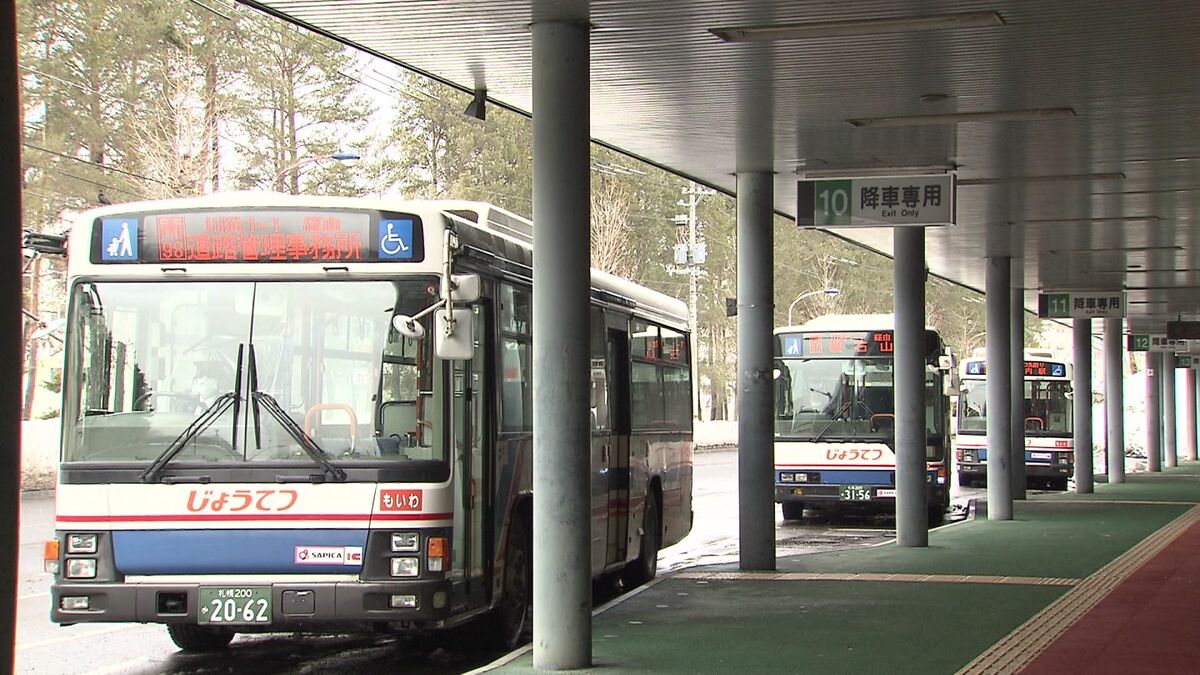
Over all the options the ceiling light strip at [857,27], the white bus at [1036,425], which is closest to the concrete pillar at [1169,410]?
the white bus at [1036,425]

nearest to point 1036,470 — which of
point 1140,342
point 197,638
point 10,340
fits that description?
point 1140,342

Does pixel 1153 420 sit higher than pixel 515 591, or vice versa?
pixel 1153 420

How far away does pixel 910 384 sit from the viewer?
724 inches

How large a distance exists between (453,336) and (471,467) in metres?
1.23

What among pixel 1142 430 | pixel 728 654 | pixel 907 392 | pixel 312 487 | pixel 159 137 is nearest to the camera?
pixel 312 487

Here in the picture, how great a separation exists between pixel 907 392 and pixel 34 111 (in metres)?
27.7

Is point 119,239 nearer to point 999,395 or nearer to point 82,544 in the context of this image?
point 82,544

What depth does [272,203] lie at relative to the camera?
989 cm

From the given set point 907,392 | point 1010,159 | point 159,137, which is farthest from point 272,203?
point 159,137

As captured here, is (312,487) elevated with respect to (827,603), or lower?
elevated

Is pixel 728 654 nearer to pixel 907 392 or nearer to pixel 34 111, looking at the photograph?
pixel 907 392

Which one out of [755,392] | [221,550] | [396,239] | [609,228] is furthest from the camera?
[609,228]

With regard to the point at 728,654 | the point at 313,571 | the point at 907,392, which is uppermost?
the point at 907,392

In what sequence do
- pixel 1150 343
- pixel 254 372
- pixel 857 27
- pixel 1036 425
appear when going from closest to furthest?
pixel 254 372, pixel 857 27, pixel 1036 425, pixel 1150 343
